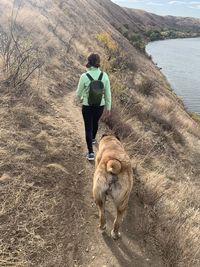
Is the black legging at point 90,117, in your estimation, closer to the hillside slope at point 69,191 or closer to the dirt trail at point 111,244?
the hillside slope at point 69,191

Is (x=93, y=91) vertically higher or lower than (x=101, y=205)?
higher

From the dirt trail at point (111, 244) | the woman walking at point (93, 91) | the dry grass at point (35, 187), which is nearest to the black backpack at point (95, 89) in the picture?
the woman walking at point (93, 91)

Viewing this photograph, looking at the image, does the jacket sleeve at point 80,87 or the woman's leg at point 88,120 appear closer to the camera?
the jacket sleeve at point 80,87

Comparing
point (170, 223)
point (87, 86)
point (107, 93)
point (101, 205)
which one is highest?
point (87, 86)

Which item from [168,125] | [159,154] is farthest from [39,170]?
[168,125]

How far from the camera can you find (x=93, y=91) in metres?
6.45

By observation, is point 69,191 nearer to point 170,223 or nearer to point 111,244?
point 111,244

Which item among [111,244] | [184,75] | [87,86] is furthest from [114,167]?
[184,75]

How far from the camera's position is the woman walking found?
21.1ft

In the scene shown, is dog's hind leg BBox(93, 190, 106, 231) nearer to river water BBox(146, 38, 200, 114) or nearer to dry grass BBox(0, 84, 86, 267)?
dry grass BBox(0, 84, 86, 267)

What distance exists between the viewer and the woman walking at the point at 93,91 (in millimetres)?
6422

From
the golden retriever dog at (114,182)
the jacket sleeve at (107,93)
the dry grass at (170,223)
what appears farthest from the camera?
the jacket sleeve at (107,93)

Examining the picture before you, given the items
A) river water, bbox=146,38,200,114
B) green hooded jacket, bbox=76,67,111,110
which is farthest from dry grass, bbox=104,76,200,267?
river water, bbox=146,38,200,114

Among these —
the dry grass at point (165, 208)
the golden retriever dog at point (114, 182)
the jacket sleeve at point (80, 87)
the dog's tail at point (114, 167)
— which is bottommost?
the dry grass at point (165, 208)
